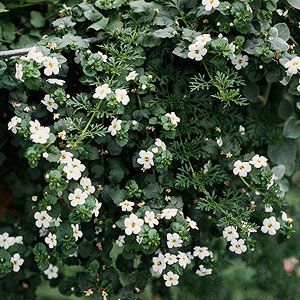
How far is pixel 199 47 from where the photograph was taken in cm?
145

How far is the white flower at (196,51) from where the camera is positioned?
4.75 ft

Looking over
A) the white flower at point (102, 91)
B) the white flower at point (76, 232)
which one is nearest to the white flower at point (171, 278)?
the white flower at point (76, 232)

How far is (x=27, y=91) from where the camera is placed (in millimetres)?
1553

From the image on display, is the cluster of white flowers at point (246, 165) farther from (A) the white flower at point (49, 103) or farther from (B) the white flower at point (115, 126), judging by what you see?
(A) the white flower at point (49, 103)

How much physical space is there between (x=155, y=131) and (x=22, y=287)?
0.63 metres

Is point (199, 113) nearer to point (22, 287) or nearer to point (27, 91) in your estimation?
point (27, 91)

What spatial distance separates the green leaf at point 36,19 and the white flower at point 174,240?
639 mm

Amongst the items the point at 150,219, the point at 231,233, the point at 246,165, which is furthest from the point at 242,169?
the point at 150,219

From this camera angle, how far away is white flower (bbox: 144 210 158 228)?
144cm

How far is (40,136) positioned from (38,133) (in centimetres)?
1

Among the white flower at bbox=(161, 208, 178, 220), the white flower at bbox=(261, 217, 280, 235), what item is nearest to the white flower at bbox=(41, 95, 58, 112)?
the white flower at bbox=(161, 208, 178, 220)

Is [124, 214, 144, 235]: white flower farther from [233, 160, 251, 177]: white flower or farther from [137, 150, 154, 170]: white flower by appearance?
[233, 160, 251, 177]: white flower

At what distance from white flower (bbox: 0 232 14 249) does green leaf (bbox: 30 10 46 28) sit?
529 millimetres

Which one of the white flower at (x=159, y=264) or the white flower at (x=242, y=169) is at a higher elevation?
the white flower at (x=242, y=169)
